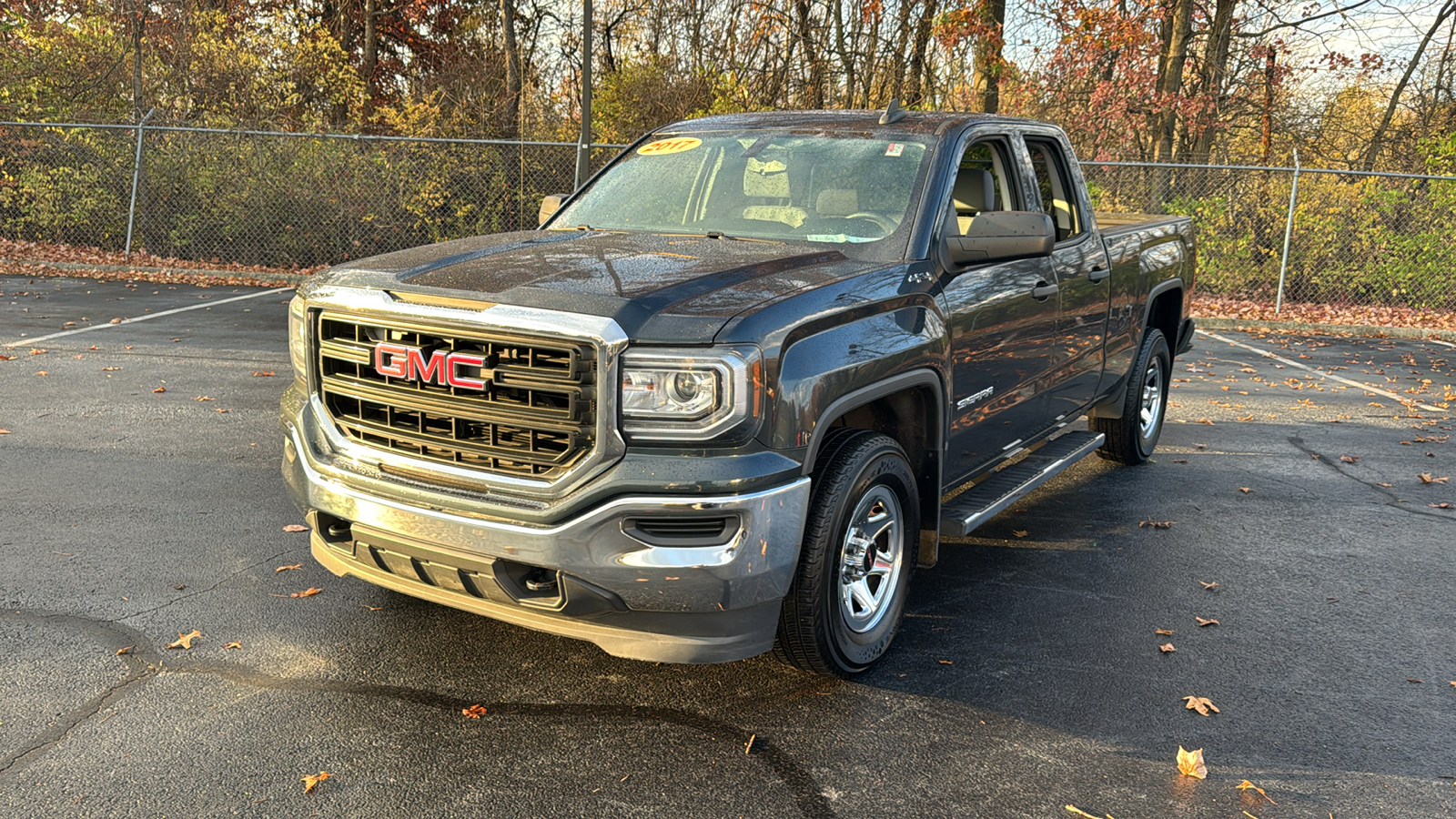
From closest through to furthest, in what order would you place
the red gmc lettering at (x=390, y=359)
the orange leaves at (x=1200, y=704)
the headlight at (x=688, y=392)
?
the headlight at (x=688, y=392), the red gmc lettering at (x=390, y=359), the orange leaves at (x=1200, y=704)

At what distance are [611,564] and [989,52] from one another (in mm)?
17547

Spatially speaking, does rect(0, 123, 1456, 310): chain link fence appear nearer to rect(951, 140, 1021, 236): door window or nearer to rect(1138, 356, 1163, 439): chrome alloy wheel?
rect(1138, 356, 1163, 439): chrome alloy wheel

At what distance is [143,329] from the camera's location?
1122 cm

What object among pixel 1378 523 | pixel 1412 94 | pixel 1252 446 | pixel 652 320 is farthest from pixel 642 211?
pixel 1412 94

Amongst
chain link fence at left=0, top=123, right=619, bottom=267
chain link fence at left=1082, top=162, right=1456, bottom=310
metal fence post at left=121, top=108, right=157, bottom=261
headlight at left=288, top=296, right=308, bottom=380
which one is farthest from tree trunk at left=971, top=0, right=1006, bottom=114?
headlight at left=288, top=296, right=308, bottom=380

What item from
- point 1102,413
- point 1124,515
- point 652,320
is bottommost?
point 1124,515

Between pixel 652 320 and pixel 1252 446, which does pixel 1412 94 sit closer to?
pixel 1252 446

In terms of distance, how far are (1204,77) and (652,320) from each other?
21374 mm

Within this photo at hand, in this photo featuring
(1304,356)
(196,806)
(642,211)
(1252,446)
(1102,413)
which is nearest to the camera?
(196,806)

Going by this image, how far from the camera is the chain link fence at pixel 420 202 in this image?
52.0 feet

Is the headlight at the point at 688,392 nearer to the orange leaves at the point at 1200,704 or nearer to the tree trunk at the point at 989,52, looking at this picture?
the orange leaves at the point at 1200,704

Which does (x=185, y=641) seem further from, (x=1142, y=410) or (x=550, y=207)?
(x=1142, y=410)

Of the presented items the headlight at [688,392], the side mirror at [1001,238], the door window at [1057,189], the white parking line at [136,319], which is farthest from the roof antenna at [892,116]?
the white parking line at [136,319]

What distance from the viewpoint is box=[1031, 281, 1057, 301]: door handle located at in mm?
5051
